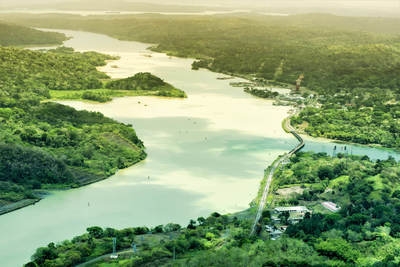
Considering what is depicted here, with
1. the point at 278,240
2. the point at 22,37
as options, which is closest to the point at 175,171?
the point at 278,240

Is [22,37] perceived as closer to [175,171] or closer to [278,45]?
[278,45]

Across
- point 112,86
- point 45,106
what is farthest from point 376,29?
point 45,106

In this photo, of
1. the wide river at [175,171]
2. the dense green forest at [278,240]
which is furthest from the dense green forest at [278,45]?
the dense green forest at [278,240]

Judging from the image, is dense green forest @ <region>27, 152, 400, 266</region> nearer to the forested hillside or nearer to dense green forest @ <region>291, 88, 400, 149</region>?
the forested hillside

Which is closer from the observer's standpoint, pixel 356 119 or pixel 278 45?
pixel 356 119

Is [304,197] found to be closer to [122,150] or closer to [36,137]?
[122,150]

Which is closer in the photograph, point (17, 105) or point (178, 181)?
point (178, 181)
